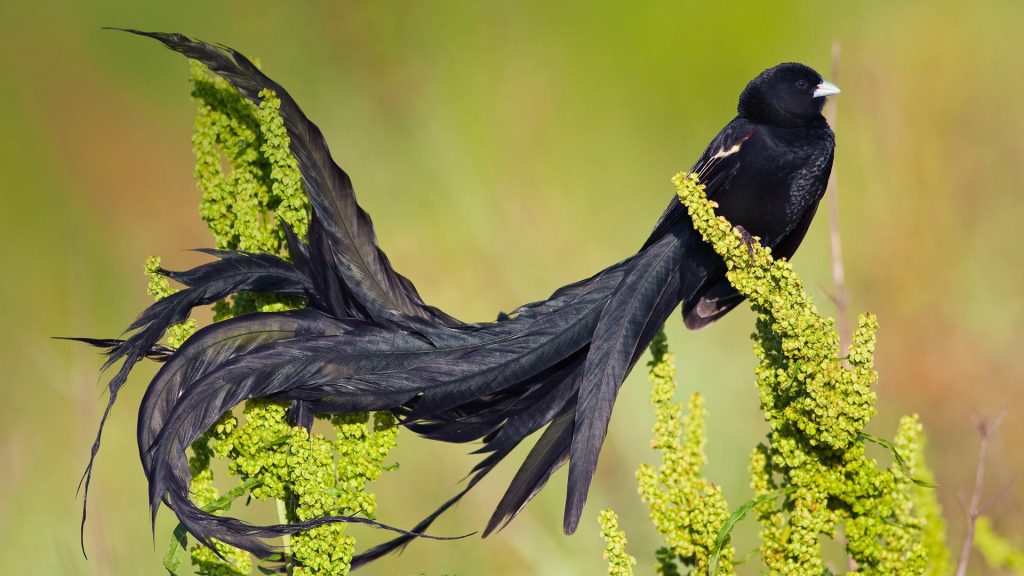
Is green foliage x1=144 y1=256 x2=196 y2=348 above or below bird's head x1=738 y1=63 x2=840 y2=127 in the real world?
below

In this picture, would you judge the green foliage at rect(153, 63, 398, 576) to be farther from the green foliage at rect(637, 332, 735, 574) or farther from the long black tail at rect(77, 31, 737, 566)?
the green foliage at rect(637, 332, 735, 574)

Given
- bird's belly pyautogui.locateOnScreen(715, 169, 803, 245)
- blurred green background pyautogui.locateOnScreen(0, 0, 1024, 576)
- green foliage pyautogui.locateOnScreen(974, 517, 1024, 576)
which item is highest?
blurred green background pyautogui.locateOnScreen(0, 0, 1024, 576)

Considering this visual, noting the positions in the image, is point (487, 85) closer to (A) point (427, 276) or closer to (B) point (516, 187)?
(B) point (516, 187)

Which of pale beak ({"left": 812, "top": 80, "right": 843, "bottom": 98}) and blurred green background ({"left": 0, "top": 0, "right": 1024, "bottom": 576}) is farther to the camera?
blurred green background ({"left": 0, "top": 0, "right": 1024, "bottom": 576})

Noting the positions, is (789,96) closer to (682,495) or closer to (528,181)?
(682,495)

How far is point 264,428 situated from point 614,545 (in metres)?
0.81

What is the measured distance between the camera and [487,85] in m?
6.87

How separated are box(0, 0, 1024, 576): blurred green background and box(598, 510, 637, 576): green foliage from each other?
7.05 ft

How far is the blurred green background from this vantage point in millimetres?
4805

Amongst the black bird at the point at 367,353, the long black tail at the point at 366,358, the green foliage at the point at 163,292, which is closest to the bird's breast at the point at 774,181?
the black bird at the point at 367,353

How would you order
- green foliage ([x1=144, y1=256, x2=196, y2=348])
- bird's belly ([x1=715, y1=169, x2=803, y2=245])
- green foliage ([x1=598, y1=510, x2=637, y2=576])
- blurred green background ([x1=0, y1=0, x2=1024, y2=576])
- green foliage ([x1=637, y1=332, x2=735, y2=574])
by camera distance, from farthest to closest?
blurred green background ([x1=0, y1=0, x2=1024, y2=576]), bird's belly ([x1=715, y1=169, x2=803, y2=245]), green foliage ([x1=637, y1=332, x2=735, y2=574]), green foliage ([x1=144, y1=256, x2=196, y2=348]), green foliage ([x1=598, y1=510, x2=637, y2=576])

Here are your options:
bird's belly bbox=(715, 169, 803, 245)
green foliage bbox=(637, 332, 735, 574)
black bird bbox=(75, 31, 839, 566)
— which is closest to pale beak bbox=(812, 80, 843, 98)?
bird's belly bbox=(715, 169, 803, 245)

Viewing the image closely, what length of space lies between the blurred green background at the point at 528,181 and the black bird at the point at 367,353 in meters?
2.02

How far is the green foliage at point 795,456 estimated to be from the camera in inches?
87.4
